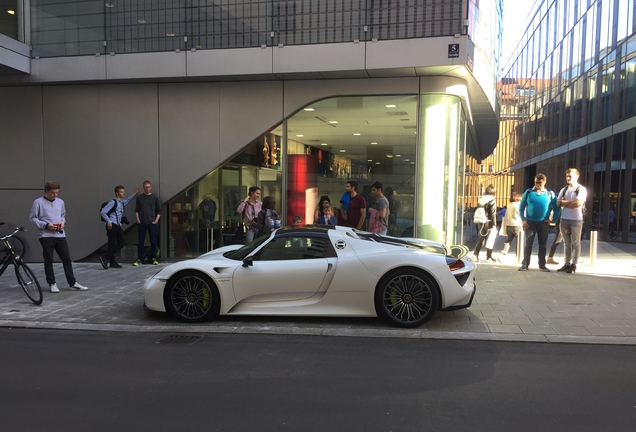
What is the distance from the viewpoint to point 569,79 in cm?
2716

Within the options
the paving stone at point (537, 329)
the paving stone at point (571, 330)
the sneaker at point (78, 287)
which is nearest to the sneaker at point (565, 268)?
the paving stone at point (571, 330)

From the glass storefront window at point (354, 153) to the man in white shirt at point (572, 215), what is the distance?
2.98m

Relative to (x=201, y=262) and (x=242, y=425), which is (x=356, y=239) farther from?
(x=242, y=425)

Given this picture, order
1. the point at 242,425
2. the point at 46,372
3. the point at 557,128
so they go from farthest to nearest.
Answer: the point at 557,128 < the point at 46,372 < the point at 242,425

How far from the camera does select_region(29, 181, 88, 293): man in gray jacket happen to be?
25.7ft

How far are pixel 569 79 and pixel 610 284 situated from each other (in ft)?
74.0

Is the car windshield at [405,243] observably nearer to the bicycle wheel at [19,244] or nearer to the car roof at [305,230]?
the car roof at [305,230]

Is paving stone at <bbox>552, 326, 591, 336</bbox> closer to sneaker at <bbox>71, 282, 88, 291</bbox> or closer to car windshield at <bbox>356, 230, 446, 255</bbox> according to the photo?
car windshield at <bbox>356, 230, 446, 255</bbox>

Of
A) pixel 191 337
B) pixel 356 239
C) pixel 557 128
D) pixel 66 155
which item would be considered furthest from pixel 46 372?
pixel 557 128

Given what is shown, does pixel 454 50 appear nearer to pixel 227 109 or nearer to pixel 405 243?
pixel 405 243

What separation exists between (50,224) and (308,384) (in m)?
5.74

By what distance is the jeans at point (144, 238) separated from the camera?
10727 millimetres

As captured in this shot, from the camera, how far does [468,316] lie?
252 inches

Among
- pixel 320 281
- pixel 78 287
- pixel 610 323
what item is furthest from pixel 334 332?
pixel 78 287
